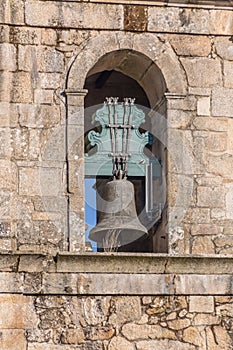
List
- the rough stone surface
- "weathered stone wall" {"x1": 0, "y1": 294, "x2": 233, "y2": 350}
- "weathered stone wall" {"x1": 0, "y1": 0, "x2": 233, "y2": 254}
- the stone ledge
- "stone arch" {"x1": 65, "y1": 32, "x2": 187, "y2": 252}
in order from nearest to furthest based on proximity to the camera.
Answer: "weathered stone wall" {"x1": 0, "y1": 294, "x2": 233, "y2": 350} < the rough stone surface < "weathered stone wall" {"x1": 0, "y1": 0, "x2": 233, "y2": 254} < "stone arch" {"x1": 65, "y1": 32, "x2": 187, "y2": 252} < the stone ledge

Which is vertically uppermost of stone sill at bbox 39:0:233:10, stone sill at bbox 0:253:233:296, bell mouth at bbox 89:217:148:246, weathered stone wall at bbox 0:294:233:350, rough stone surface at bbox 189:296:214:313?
stone sill at bbox 39:0:233:10

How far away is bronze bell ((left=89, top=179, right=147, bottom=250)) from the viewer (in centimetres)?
1639

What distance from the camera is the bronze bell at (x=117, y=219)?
16.4 m

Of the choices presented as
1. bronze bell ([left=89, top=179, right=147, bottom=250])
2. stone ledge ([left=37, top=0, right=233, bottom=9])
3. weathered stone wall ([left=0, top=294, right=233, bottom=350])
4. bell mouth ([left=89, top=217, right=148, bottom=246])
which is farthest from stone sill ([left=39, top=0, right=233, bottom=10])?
weathered stone wall ([left=0, top=294, right=233, bottom=350])

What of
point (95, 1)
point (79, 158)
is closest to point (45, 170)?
point (79, 158)

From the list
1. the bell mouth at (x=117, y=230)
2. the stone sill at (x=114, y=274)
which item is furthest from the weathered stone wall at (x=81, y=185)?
the bell mouth at (x=117, y=230)

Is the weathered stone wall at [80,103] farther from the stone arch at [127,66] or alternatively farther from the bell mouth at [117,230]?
the bell mouth at [117,230]

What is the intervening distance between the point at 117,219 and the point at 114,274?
61 centimetres

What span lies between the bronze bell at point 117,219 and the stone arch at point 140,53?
83 centimetres

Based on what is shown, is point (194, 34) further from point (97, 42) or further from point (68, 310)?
point (68, 310)

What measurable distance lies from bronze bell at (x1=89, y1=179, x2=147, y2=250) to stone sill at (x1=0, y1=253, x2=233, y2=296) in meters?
0.46

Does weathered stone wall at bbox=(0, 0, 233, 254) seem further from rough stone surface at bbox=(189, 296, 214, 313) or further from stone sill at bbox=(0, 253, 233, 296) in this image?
rough stone surface at bbox=(189, 296, 214, 313)

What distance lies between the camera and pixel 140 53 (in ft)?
54.2

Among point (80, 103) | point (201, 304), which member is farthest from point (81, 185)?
point (201, 304)
